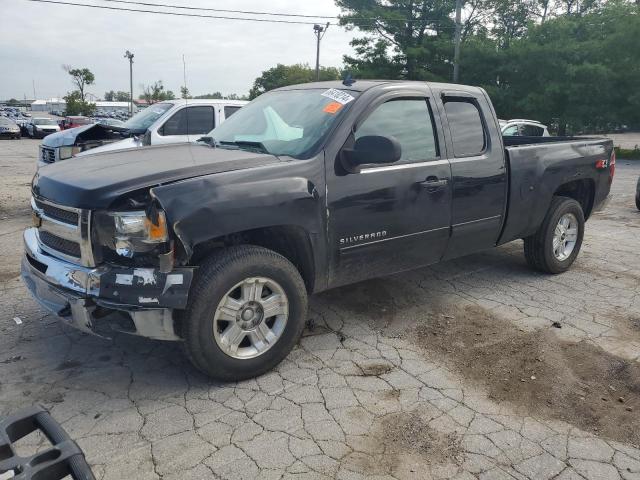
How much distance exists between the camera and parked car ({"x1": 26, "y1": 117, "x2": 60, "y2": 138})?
1178 inches

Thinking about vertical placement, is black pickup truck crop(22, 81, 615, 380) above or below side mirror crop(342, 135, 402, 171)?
below

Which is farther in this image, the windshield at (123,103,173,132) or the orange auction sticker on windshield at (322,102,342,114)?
the windshield at (123,103,173,132)

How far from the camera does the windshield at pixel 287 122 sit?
144 inches

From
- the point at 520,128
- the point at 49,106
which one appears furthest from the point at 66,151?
the point at 49,106

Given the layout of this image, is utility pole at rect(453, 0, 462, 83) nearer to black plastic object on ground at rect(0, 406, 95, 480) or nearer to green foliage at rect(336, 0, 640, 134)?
green foliage at rect(336, 0, 640, 134)

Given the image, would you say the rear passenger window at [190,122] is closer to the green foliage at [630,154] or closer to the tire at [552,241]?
the tire at [552,241]

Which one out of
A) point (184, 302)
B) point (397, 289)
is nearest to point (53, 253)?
point (184, 302)

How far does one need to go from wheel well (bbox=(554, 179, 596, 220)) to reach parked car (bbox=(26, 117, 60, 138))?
30.6 meters

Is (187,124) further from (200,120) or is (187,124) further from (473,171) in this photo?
(473,171)

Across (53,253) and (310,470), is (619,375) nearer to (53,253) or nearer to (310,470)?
(310,470)

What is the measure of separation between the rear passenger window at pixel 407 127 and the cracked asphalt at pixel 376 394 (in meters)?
1.40

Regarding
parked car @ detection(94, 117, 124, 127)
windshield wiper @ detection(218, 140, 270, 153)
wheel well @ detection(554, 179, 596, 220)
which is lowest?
wheel well @ detection(554, 179, 596, 220)

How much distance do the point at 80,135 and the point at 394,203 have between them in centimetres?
648

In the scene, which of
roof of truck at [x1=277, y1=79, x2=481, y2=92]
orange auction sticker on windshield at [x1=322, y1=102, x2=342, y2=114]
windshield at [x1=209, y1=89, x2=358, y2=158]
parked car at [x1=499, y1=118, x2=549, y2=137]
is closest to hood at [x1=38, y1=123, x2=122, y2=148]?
windshield at [x1=209, y1=89, x2=358, y2=158]
